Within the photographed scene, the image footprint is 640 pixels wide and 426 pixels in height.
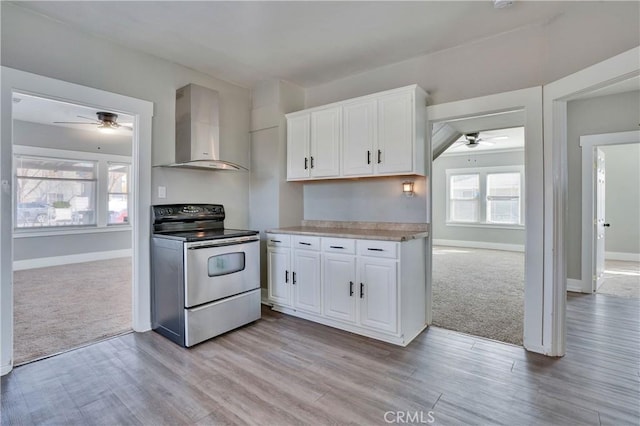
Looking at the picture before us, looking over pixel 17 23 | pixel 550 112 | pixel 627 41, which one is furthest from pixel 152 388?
pixel 627 41

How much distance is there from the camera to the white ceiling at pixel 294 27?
2.45 m

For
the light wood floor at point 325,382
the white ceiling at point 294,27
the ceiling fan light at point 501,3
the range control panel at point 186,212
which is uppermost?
the white ceiling at point 294,27

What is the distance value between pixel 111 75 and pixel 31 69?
58 centimetres

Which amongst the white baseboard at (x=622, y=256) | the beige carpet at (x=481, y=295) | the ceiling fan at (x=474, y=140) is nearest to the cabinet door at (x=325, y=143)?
the beige carpet at (x=481, y=295)

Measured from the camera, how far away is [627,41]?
6.59 feet

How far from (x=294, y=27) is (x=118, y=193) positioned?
6.53 metres

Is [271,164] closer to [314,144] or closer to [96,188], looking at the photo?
[314,144]

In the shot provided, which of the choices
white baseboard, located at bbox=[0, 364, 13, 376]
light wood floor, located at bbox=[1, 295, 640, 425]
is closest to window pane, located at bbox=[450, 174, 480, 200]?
light wood floor, located at bbox=[1, 295, 640, 425]

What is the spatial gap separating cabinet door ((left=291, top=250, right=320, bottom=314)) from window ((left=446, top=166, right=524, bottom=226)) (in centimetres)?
702

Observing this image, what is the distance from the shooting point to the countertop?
2.90 metres

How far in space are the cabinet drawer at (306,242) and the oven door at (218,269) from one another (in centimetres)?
43

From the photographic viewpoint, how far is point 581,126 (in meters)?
4.59

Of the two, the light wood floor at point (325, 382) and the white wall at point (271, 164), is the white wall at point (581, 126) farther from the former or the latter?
the white wall at point (271, 164)

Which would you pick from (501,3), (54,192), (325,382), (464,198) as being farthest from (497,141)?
(54,192)
